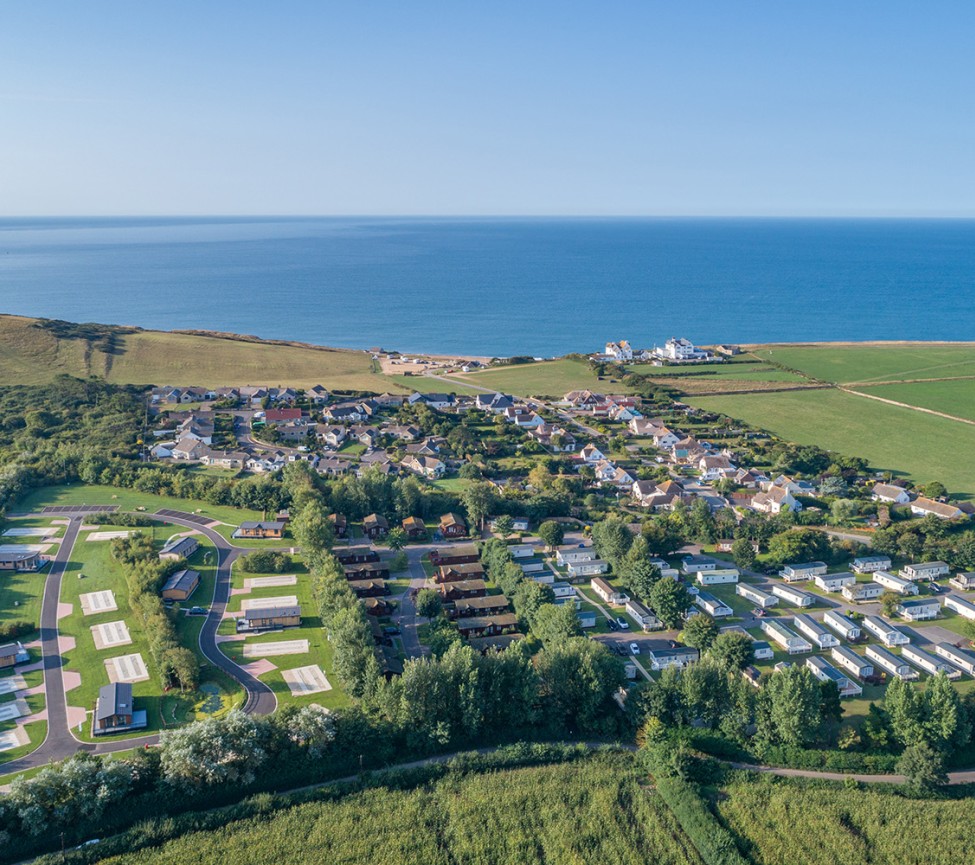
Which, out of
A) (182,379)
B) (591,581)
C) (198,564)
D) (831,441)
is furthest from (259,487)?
(831,441)

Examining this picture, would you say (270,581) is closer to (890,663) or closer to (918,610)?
(890,663)

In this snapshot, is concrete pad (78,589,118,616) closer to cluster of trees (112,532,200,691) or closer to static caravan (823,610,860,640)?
cluster of trees (112,532,200,691)

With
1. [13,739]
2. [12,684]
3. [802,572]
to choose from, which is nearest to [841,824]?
[802,572]

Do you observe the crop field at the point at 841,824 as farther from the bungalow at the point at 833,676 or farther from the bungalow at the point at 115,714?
the bungalow at the point at 115,714

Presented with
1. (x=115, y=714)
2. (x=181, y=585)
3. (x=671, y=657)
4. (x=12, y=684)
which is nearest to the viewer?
(x=115, y=714)

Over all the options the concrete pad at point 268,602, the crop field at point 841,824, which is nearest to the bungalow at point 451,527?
the concrete pad at point 268,602

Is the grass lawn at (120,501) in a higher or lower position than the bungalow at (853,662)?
lower
